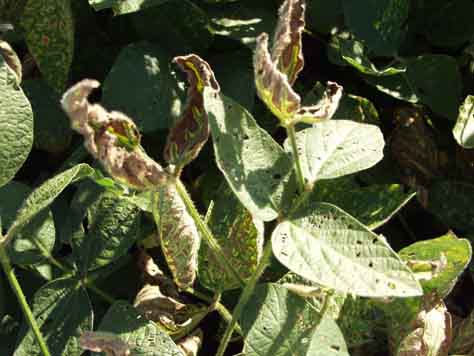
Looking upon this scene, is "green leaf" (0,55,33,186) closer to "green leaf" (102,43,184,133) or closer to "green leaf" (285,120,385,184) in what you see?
"green leaf" (102,43,184,133)

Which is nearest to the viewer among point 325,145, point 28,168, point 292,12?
point 292,12

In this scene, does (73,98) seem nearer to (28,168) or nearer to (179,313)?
(179,313)

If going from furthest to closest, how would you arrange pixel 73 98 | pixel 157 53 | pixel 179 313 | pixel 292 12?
pixel 157 53 < pixel 179 313 < pixel 292 12 < pixel 73 98

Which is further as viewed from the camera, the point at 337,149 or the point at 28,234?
the point at 28,234

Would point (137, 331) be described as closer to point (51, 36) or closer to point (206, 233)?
point (206, 233)

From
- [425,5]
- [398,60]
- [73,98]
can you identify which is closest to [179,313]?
[73,98]

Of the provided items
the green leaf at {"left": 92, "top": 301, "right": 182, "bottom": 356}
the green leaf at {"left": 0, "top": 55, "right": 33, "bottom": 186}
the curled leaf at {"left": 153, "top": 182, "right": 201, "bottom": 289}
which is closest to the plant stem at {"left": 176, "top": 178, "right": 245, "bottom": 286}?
the curled leaf at {"left": 153, "top": 182, "right": 201, "bottom": 289}

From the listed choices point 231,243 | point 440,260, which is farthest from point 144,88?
point 440,260
